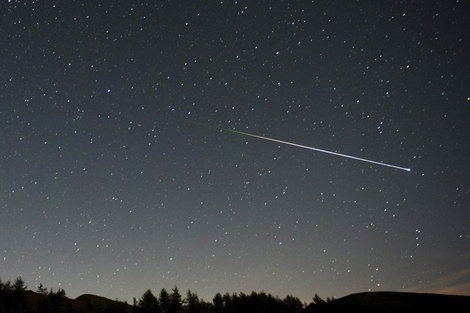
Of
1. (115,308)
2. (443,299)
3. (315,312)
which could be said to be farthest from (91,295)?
(443,299)

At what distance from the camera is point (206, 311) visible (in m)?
43.8

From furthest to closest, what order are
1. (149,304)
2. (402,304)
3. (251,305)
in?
(402,304)
(251,305)
(149,304)

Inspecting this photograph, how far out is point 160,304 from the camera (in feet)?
143

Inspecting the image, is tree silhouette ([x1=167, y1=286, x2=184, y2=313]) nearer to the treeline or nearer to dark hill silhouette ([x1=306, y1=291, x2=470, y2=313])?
the treeline

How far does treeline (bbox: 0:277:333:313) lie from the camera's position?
38.0m

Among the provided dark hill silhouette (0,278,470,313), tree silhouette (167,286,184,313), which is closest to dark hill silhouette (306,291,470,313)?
dark hill silhouette (0,278,470,313)

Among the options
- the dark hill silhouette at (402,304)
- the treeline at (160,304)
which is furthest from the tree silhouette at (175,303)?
the dark hill silhouette at (402,304)

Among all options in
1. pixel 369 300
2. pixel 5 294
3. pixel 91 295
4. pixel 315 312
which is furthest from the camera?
pixel 91 295

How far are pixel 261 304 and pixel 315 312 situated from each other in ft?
27.7

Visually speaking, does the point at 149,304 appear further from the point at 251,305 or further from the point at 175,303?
the point at 251,305

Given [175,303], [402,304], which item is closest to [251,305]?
[175,303]

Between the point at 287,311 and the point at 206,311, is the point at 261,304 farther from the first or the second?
the point at 206,311

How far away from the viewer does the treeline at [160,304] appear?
125 feet

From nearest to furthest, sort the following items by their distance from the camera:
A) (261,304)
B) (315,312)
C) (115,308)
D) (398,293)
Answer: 1. (115,308)
2. (261,304)
3. (315,312)
4. (398,293)
